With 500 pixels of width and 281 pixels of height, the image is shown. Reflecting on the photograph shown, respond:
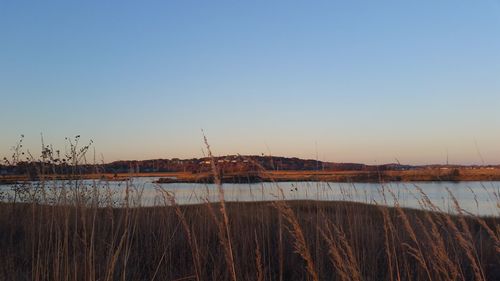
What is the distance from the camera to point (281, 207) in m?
2.21

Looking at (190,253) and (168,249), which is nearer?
(168,249)

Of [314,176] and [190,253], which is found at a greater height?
[314,176]

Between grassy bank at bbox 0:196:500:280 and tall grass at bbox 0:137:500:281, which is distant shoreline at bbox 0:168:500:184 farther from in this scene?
grassy bank at bbox 0:196:500:280

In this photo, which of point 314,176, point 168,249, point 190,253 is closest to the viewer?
point 168,249

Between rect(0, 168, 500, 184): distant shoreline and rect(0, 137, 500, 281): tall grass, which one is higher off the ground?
rect(0, 168, 500, 184): distant shoreline

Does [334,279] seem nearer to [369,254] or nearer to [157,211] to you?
[369,254]

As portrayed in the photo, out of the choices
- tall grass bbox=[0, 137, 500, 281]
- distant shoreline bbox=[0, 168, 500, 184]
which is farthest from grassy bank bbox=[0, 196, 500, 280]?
distant shoreline bbox=[0, 168, 500, 184]

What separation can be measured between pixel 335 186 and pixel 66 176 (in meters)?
4.24

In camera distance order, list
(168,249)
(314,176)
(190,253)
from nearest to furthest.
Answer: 1. (168,249)
2. (190,253)
3. (314,176)

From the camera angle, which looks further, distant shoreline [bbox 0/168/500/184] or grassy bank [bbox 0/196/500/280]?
distant shoreline [bbox 0/168/500/184]

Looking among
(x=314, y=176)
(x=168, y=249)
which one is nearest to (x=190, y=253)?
(x=168, y=249)

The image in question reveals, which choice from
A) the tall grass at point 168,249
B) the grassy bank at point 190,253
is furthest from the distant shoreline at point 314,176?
the grassy bank at point 190,253

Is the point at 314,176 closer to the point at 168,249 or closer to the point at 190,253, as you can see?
the point at 190,253

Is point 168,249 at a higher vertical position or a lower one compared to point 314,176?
lower
